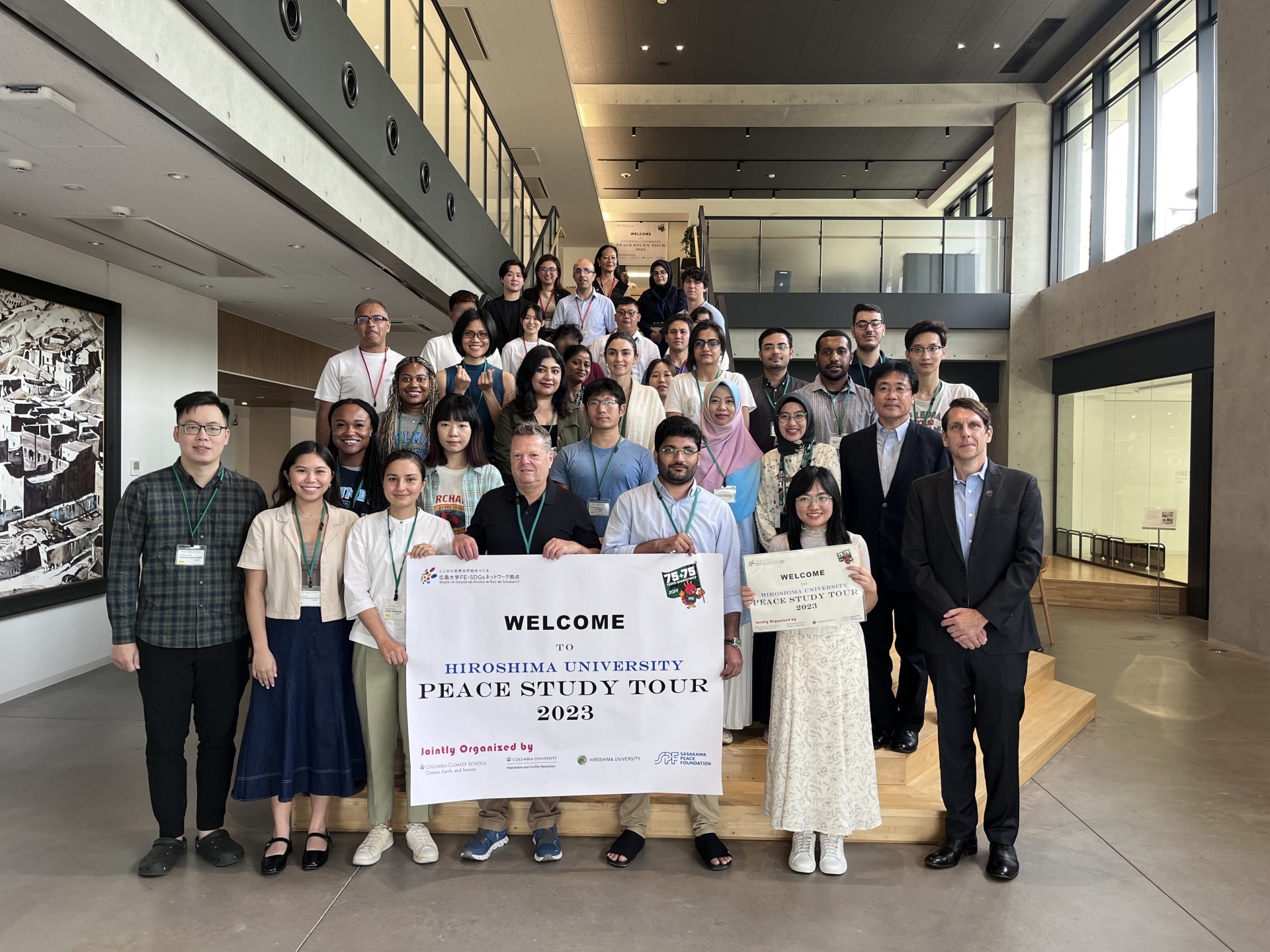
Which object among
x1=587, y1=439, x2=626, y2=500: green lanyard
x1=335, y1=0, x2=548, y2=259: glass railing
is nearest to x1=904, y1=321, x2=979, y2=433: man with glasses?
x1=587, y1=439, x2=626, y2=500: green lanyard

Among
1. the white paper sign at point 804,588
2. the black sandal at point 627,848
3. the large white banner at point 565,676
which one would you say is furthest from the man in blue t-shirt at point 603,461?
the black sandal at point 627,848

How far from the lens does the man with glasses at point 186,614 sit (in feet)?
10.9

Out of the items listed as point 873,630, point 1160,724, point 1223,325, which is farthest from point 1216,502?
point 873,630

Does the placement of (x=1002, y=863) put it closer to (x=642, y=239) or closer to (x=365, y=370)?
(x=365, y=370)

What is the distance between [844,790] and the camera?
3312mm

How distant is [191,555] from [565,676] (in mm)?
1597

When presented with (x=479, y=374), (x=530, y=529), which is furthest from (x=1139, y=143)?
(x=530, y=529)

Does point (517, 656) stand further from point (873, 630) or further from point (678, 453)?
point (873, 630)

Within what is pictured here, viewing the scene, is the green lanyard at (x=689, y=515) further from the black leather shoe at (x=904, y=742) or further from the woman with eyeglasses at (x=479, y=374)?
the woman with eyeglasses at (x=479, y=374)

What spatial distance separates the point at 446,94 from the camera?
9469mm

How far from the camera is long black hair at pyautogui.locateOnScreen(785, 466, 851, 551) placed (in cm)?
341

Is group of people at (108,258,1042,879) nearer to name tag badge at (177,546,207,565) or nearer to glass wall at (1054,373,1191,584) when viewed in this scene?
name tag badge at (177,546,207,565)

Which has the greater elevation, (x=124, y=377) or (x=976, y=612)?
(x=124, y=377)

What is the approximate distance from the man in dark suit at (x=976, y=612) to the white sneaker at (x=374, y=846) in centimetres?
229
